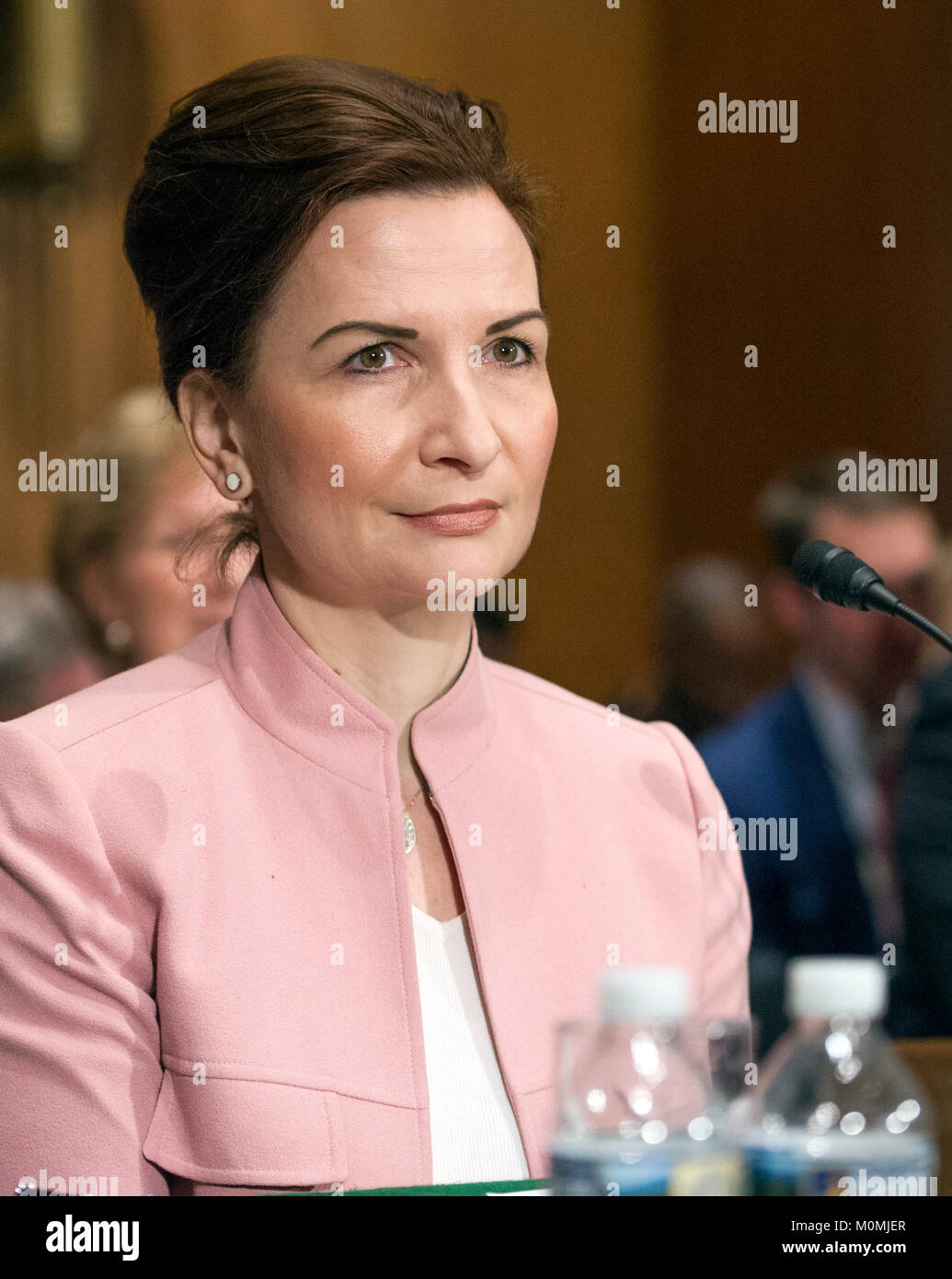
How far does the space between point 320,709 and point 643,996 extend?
53 cm

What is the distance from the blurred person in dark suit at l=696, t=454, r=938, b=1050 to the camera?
200cm

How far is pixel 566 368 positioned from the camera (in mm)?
2254

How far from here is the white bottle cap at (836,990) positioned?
719 mm

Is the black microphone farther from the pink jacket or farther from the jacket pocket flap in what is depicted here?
the jacket pocket flap

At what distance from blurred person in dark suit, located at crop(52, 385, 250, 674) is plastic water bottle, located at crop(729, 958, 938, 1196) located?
103 centimetres

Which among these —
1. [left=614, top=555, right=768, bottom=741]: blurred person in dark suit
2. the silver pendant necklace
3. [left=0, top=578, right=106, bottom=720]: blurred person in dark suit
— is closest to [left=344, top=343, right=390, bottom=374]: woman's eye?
the silver pendant necklace

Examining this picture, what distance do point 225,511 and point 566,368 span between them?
38.9 inches

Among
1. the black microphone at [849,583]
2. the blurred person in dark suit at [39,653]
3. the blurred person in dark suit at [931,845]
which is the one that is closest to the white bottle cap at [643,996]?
the black microphone at [849,583]

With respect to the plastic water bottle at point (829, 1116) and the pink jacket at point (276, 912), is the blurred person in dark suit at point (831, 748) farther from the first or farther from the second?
the plastic water bottle at point (829, 1116)

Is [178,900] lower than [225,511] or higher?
lower

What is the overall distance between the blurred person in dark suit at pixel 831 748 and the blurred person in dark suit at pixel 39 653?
773mm

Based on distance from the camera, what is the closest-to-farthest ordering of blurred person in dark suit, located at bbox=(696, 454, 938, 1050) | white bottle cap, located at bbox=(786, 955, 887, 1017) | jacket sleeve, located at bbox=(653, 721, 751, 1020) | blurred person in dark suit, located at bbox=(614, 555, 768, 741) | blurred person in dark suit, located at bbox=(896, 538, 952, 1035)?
white bottle cap, located at bbox=(786, 955, 887, 1017) < jacket sleeve, located at bbox=(653, 721, 751, 1020) < blurred person in dark suit, located at bbox=(896, 538, 952, 1035) < blurred person in dark suit, located at bbox=(696, 454, 938, 1050) < blurred person in dark suit, located at bbox=(614, 555, 768, 741)

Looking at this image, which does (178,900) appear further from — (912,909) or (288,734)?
(912,909)
